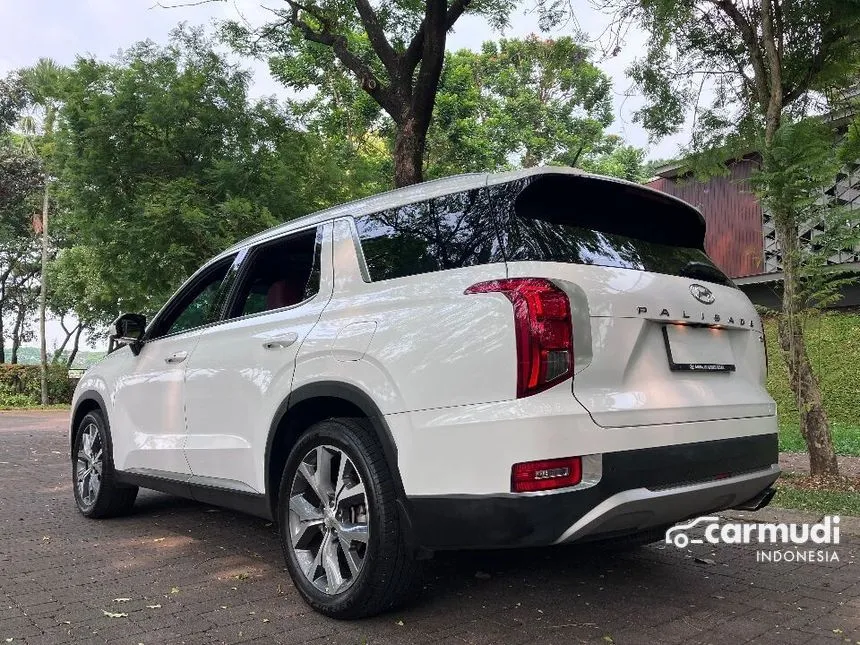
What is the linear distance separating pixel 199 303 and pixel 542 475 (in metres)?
3.00

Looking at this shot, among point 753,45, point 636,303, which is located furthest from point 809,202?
point 636,303

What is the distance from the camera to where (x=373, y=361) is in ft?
10.4

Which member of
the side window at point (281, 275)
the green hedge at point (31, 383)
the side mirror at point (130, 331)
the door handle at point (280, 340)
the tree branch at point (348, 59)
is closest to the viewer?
the door handle at point (280, 340)

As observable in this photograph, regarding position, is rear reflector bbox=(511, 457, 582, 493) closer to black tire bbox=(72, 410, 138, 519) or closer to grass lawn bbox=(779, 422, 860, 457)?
black tire bbox=(72, 410, 138, 519)

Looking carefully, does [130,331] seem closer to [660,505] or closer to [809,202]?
[660,505]

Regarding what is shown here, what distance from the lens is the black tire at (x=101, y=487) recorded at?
17.4ft

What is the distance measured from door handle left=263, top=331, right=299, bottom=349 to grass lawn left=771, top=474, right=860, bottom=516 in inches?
152

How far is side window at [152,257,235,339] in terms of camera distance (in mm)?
4613

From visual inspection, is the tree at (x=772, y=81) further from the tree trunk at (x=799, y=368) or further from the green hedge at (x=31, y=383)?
the green hedge at (x=31, y=383)

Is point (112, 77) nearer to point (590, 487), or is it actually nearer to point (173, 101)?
point (173, 101)

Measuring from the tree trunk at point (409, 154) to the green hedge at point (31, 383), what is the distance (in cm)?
2040

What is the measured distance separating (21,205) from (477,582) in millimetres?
30738

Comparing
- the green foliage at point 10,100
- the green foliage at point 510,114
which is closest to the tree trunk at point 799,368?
the green foliage at point 510,114

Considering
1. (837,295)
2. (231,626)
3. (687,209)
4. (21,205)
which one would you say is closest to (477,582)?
(231,626)
